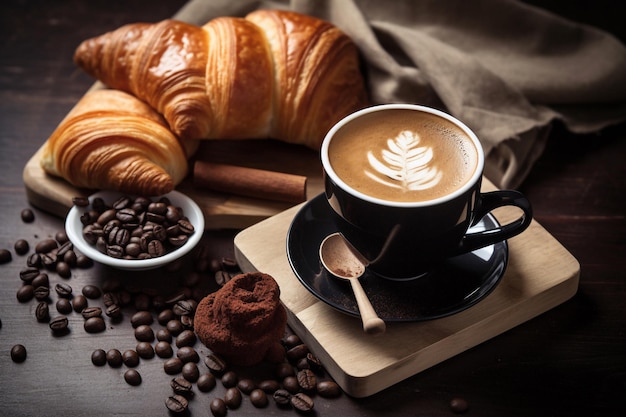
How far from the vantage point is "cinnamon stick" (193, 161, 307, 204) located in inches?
100

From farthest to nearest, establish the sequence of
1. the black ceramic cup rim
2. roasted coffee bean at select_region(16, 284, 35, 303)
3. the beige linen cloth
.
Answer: the beige linen cloth, roasted coffee bean at select_region(16, 284, 35, 303), the black ceramic cup rim

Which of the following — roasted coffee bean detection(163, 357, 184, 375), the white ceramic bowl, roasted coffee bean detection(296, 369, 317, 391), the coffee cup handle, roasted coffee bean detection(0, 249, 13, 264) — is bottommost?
roasted coffee bean detection(0, 249, 13, 264)

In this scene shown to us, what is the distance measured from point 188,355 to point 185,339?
59mm

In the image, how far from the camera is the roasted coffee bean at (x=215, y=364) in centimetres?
207

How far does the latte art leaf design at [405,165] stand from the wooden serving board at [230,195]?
60cm

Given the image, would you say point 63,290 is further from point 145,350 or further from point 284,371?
point 284,371

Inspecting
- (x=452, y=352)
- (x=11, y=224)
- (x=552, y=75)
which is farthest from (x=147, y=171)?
(x=552, y=75)

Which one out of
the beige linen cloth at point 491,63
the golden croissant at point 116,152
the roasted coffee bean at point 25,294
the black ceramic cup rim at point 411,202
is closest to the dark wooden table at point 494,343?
the roasted coffee bean at point 25,294

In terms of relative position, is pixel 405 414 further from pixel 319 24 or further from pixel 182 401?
pixel 319 24

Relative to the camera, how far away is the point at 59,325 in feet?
7.19

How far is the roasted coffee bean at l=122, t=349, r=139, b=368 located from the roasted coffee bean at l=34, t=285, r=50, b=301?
1.17 feet

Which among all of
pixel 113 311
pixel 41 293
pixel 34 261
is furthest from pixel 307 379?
pixel 34 261

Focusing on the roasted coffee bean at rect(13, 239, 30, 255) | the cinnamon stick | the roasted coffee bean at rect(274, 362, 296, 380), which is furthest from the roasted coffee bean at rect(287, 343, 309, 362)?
the roasted coffee bean at rect(13, 239, 30, 255)

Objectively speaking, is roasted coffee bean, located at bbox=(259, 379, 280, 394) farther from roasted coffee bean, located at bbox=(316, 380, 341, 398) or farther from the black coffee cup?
the black coffee cup
